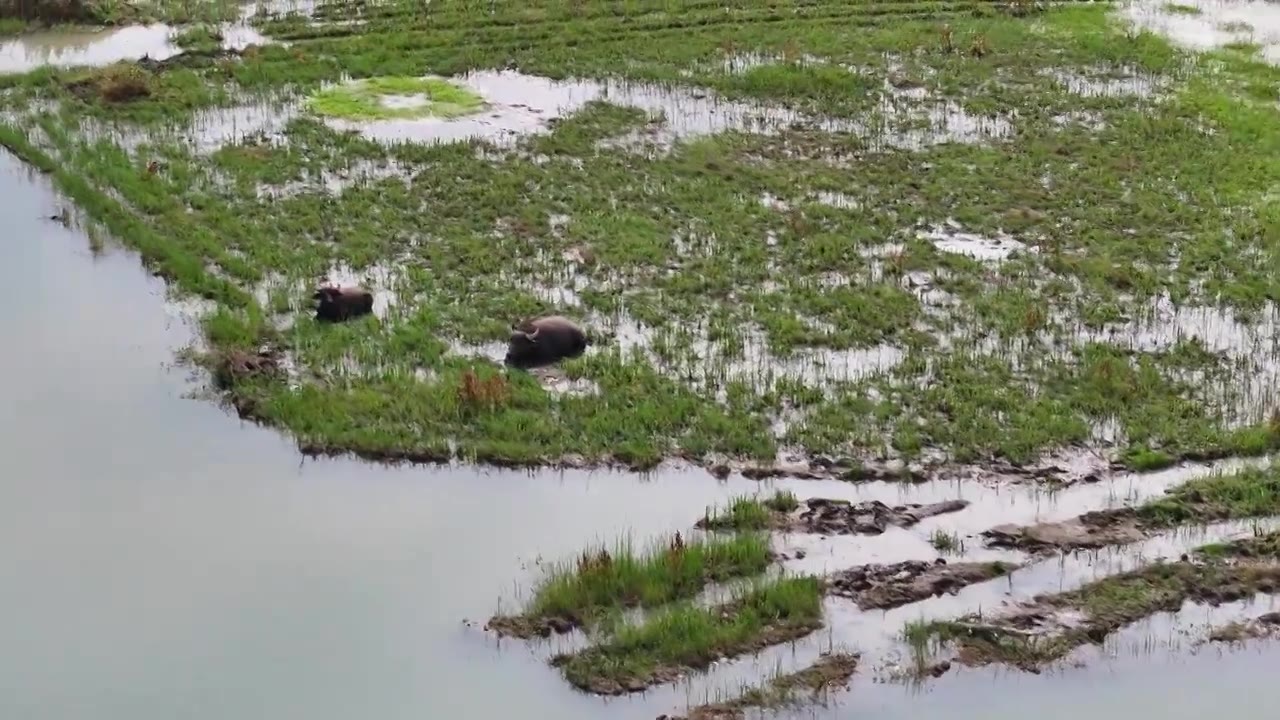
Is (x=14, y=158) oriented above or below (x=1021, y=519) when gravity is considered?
above

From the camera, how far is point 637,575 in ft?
21.7

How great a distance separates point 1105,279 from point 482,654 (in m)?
5.45

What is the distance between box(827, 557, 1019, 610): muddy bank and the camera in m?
6.54

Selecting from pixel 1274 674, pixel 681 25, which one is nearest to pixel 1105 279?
pixel 1274 674

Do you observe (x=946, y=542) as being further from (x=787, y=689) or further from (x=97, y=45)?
(x=97, y=45)

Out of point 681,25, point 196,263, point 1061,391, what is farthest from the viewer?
point 681,25

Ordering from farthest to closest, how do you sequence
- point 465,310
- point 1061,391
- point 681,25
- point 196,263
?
point 681,25 → point 196,263 → point 465,310 → point 1061,391

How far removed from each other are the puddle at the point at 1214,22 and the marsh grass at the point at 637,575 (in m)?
11.0

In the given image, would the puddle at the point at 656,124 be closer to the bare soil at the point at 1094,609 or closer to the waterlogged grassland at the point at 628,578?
the waterlogged grassland at the point at 628,578

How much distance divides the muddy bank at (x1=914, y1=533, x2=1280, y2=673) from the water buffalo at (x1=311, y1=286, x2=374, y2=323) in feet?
14.8

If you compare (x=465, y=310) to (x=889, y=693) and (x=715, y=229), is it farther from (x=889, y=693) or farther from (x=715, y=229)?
(x=889, y=693)

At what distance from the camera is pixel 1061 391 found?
27.0 feet

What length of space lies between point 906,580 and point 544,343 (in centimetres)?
289

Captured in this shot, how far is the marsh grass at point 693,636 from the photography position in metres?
6.05
